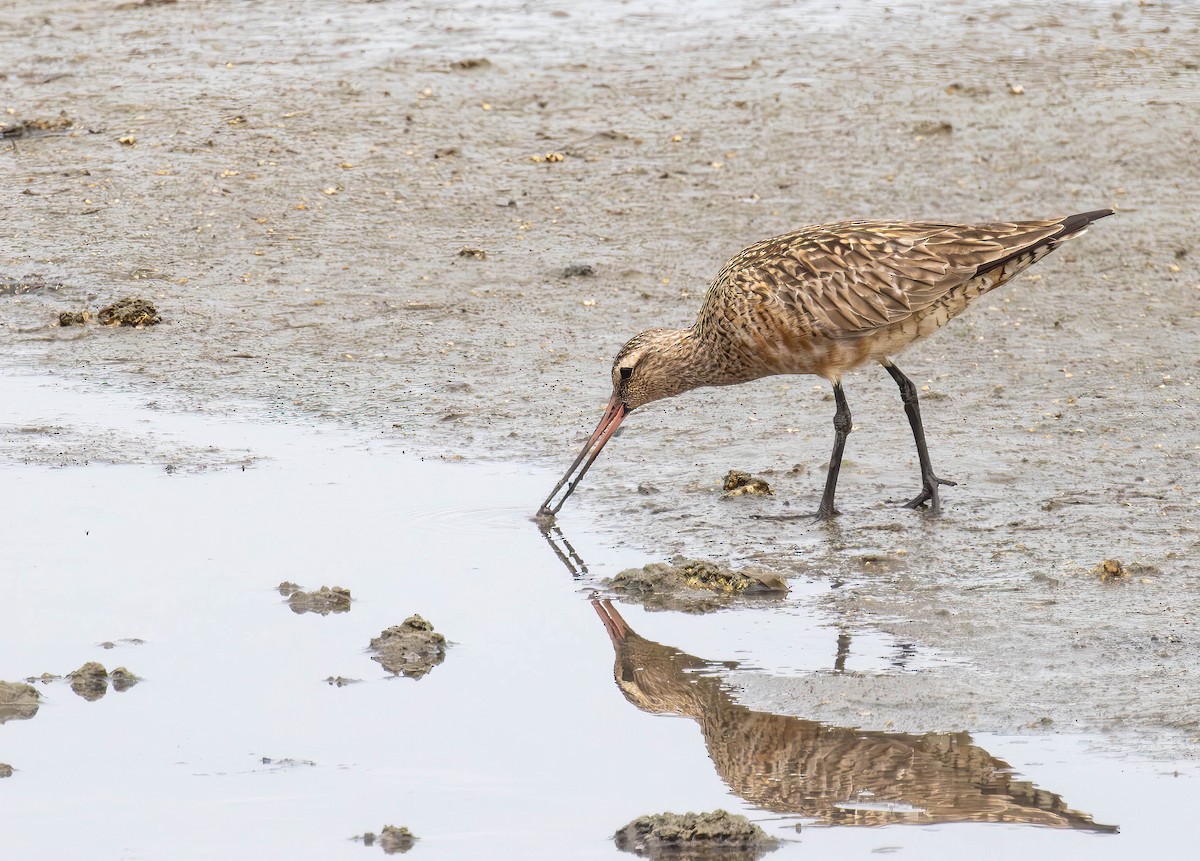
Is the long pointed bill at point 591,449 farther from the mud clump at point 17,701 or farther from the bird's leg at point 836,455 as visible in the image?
the mud clump at point 17,701

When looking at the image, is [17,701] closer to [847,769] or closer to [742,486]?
[847,769]

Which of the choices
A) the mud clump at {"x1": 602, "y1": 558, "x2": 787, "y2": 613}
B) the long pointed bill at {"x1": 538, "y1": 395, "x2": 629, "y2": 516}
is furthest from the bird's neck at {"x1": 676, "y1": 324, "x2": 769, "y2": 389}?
the mud clump at {"x1": 602, "y1": 558, "x2": 787, "y2": 613}

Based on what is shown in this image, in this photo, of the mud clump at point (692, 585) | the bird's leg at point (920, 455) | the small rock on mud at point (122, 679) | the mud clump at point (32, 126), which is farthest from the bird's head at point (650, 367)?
the mud clump at point (32, 126)

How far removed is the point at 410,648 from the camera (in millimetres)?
5629

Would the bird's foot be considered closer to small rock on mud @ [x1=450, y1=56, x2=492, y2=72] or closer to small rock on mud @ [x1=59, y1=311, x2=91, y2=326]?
small rock on mud @ [x1=59, y1=311, x2=91, y2=326]

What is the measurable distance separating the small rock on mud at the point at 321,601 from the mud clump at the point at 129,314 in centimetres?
361

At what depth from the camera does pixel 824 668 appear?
5.54 meters

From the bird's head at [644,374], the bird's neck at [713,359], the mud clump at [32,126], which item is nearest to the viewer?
the bird's neck at [713,359]

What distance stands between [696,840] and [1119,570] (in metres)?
2.51

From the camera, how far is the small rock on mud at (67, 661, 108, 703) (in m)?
5.35

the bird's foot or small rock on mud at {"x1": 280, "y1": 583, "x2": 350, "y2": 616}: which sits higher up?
the bird's foot

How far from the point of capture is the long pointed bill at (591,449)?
704cm

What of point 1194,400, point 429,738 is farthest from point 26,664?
point 1194,400

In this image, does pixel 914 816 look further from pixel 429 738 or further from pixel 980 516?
pixel 980 516
